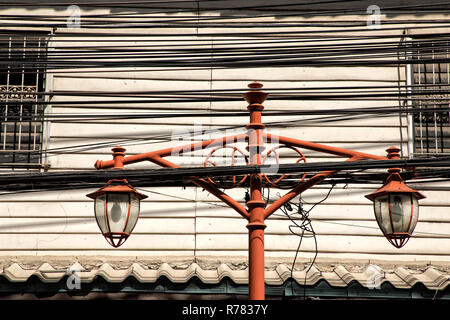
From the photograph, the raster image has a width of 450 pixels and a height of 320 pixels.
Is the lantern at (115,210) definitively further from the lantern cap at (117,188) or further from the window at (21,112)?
the window at (21,112)

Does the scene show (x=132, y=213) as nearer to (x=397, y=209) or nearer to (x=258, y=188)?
(x=258, y=188)

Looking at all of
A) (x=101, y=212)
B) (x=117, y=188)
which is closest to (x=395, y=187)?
(x=117, y=188)

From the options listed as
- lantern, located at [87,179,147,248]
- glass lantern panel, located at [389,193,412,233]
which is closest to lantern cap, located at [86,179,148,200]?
lantern, located at [87,179,147,248]

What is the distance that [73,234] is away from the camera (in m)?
10.7

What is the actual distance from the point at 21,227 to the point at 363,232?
5.55 m

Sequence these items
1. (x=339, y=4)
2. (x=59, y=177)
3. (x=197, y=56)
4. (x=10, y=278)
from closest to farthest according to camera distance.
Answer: (x=59, y=177) → (x=10, y=278) → (x=197, y=56) → (x=339, y=4)

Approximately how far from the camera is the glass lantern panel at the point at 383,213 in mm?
7176

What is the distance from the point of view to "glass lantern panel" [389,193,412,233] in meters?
7.12

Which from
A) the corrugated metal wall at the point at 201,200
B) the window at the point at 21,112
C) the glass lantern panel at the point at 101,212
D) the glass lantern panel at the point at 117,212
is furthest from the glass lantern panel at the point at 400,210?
the window at the point at 21,112

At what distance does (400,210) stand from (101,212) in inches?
127

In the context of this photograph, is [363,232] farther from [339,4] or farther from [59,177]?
[59,177]

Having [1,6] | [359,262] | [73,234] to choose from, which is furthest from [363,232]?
[1,6]
